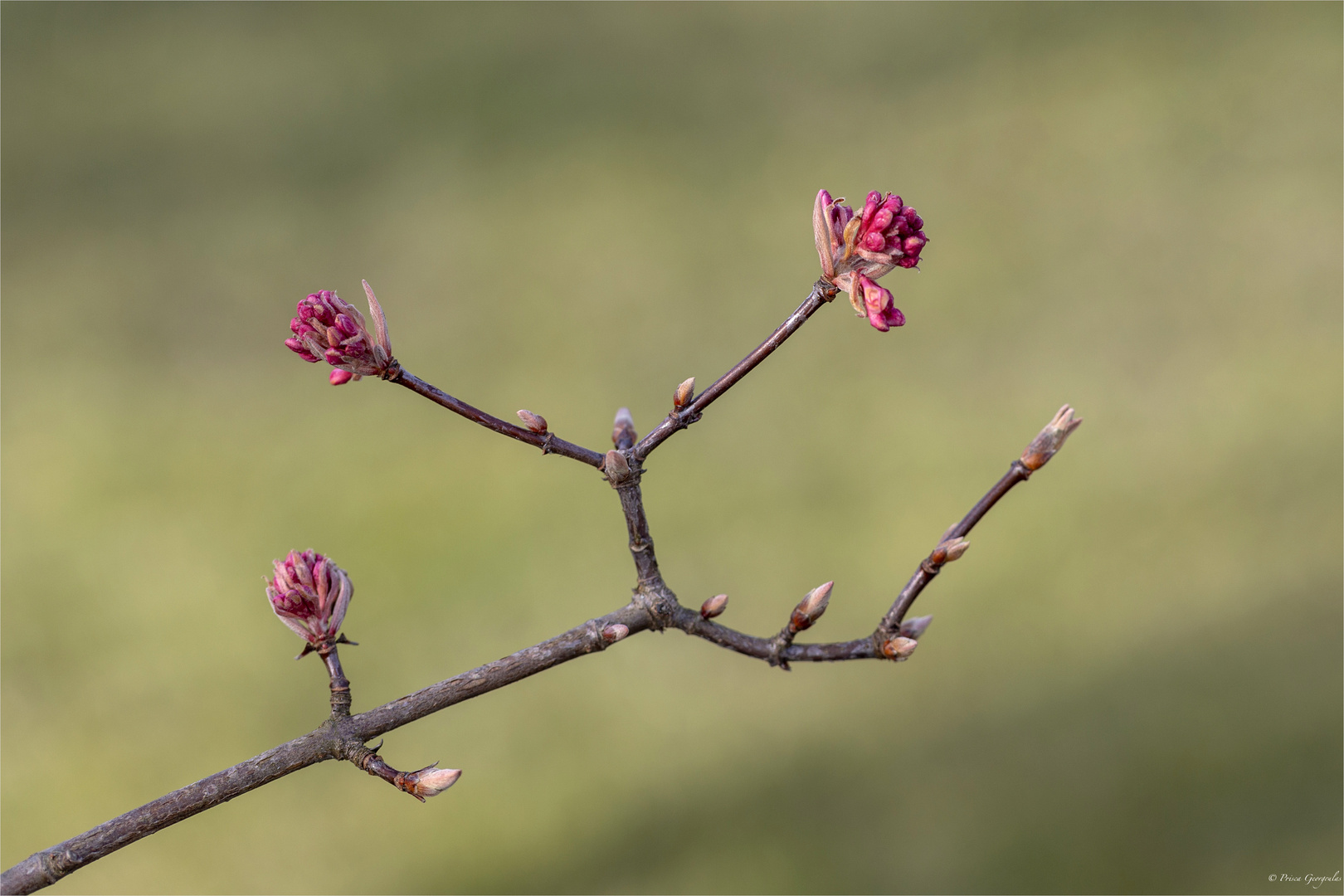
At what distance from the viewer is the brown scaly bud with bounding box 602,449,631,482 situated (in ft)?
0.96

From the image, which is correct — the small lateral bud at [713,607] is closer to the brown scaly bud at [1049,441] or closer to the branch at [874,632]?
the branch at [874,632]

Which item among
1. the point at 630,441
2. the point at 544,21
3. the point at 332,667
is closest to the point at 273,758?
the point at 332,667

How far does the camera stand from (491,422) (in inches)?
10.6

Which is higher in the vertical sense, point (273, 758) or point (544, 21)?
point (544, 21)

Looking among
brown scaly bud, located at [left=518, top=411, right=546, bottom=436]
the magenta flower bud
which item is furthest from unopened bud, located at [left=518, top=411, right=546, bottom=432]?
the magenta flower bud

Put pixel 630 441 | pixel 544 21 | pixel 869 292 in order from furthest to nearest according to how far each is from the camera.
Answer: pixel 544 21
pixel 630 441
pixel 869 292

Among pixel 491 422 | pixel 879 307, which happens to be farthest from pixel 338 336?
pixel 879 307

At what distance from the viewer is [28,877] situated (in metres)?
0.27

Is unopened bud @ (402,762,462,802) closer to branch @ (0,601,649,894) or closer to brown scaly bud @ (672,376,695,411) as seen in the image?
branch @ (0,601,649,894)

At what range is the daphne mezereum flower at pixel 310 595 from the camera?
29cm

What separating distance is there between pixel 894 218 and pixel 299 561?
0.21m

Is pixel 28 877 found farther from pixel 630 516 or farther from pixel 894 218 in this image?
pixel 894 218

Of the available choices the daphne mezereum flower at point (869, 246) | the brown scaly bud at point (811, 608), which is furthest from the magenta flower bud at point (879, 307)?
the brown scaly bud at point (811, 608)

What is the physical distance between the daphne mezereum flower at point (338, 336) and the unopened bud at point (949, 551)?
192 millimetres
